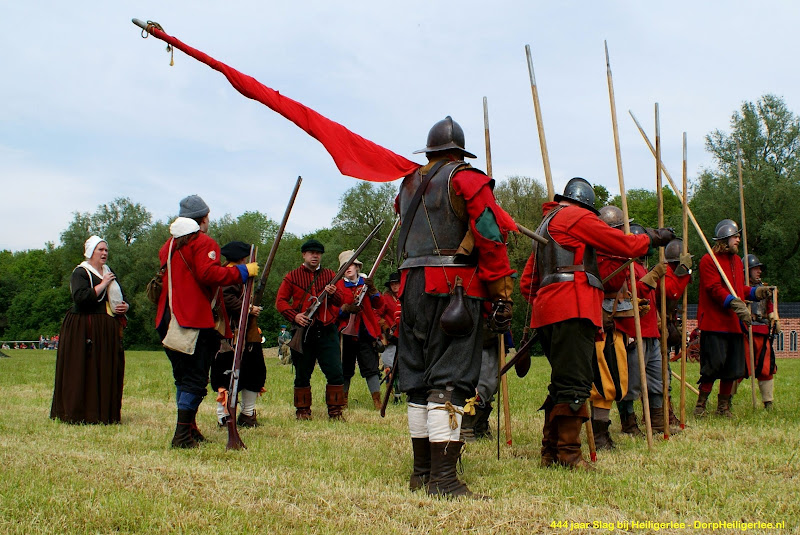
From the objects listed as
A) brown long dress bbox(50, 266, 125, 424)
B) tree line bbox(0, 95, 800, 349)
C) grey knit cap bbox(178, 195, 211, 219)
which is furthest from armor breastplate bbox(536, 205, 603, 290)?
tree line bbox(0, 95, 800, 349)

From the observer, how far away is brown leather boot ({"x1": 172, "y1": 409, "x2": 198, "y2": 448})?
19.7 ft

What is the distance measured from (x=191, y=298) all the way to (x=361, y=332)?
416 centimetres

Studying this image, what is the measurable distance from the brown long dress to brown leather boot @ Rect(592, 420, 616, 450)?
186 inches

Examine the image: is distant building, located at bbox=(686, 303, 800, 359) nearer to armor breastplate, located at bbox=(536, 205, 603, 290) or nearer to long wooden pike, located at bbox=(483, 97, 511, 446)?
long wooden pike, located at bbox=(483, 97, 511, 446)

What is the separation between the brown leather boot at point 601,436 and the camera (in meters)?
6.09

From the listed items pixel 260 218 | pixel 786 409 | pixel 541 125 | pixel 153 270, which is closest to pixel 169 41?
pixel 541 125

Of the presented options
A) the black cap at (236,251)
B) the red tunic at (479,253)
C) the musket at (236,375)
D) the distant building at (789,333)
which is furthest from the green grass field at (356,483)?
the distant building at (789,333)

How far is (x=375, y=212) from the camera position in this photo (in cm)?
5159

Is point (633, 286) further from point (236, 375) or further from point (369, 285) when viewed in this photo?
point (369, 285)

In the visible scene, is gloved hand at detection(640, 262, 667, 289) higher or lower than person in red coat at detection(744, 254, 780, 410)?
higher

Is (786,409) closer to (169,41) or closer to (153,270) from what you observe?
(169,41)

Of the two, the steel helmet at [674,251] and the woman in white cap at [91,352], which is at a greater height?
the steel helmet at [674,251]

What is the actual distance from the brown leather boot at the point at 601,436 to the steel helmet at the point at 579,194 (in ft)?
5.79

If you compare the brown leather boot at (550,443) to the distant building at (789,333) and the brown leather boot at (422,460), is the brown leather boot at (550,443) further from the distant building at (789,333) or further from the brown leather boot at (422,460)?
the distant building at (789,333)
